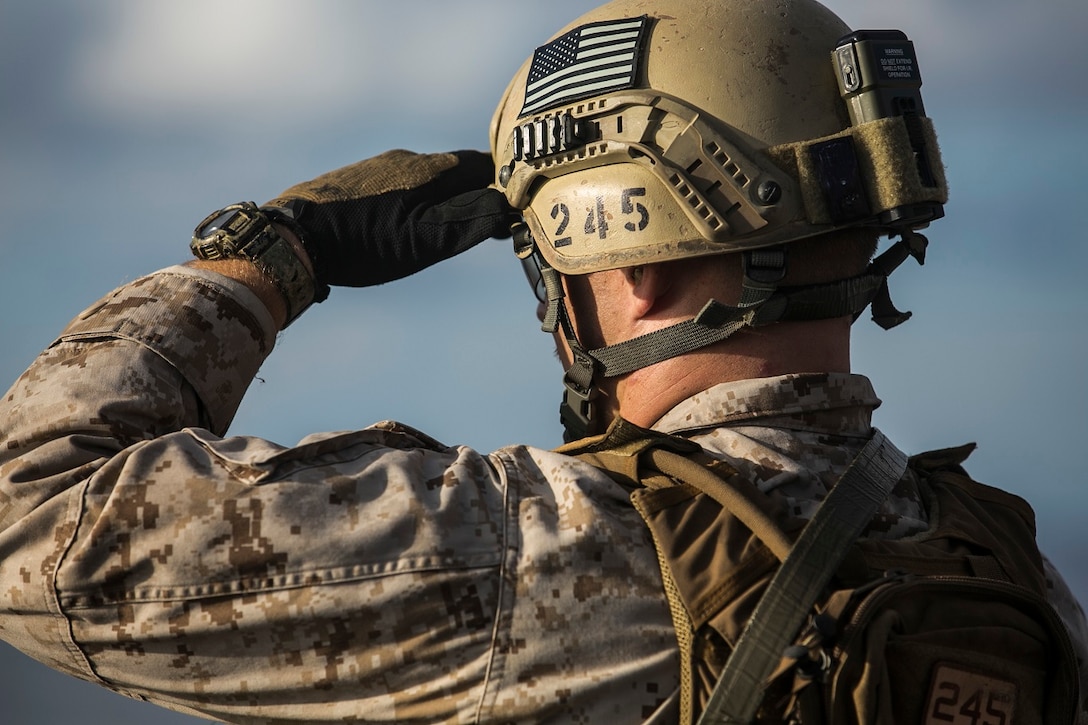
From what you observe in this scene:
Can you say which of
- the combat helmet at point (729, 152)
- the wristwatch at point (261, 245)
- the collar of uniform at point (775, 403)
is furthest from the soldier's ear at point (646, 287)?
the wristwatch at point (261, 245)

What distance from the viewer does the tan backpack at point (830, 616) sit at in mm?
2779

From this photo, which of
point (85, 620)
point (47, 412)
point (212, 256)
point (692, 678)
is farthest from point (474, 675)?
point (212, 256)

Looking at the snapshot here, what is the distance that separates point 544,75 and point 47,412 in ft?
6.28

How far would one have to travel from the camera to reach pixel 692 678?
2852mm

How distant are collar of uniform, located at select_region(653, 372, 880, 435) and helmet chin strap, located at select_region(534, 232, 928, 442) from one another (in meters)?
0.18

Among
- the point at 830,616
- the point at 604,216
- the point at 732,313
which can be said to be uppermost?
the point at 604,216

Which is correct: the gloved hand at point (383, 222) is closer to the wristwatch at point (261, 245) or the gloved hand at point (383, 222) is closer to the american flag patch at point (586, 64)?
the wristwatch at point (261, 245)

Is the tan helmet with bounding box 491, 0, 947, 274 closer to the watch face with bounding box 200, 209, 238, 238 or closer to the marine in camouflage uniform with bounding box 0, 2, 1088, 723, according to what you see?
the marine in camouflage uniform with bounding box 0, 2, 1088, 723

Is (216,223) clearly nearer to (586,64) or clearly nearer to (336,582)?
(586,64)

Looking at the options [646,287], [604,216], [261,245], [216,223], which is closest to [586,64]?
[604,216]

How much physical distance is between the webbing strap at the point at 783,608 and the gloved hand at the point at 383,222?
1.75 meters

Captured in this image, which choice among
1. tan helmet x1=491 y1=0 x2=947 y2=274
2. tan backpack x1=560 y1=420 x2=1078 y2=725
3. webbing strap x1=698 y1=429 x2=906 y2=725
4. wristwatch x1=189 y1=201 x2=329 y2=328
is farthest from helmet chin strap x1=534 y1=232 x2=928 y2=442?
wristwatch x1=189 y1=201 x2=329 y2=328

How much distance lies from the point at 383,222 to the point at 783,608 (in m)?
2.13

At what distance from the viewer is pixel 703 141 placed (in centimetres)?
367
